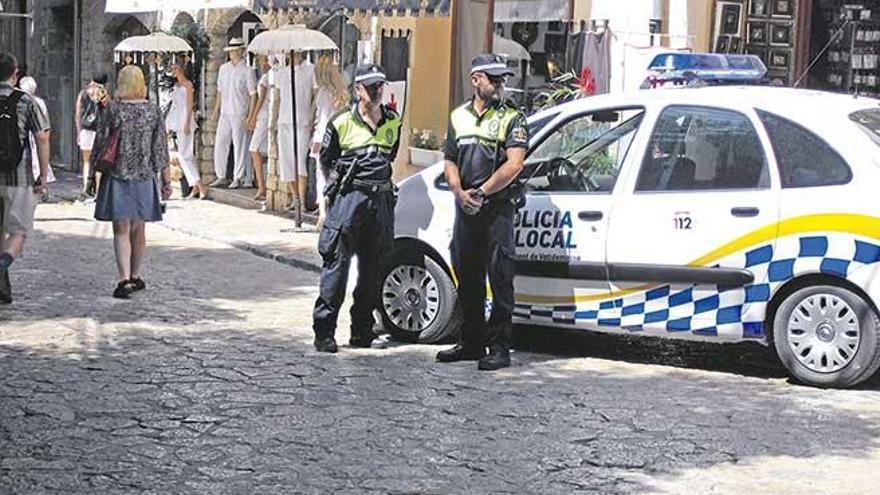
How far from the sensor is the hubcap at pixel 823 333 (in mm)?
8719

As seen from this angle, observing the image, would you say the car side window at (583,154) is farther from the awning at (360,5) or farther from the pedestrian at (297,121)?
the pedestrian at (297,121)

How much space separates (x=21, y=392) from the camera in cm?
855

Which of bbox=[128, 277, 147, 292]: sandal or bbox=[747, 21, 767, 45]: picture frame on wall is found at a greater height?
bbox=[747, 21, 767, 45]: picture frame on wall

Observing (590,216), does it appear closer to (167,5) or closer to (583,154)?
(583,154)

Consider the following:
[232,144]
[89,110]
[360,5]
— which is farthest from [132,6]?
[360,5]

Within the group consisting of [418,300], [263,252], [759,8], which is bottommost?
[263,252]

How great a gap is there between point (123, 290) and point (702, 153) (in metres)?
5.09

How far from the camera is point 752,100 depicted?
9.33 meters

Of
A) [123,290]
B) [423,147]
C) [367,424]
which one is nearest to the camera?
[367,424]

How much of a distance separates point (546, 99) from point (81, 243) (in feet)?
16.7

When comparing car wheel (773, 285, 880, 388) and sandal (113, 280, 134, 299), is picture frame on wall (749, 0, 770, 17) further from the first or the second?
car wheel (773, 285, 880, 388)

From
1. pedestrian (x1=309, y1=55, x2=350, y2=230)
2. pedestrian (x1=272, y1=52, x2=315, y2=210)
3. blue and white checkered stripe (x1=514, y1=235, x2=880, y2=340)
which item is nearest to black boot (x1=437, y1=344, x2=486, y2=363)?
blue and white checkered stripe (x1=514, y1=235, x2=880, y2=340)

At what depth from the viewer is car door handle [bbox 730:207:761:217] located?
29.6 ft

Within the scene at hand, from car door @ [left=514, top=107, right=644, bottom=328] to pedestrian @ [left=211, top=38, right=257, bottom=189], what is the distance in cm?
1152
